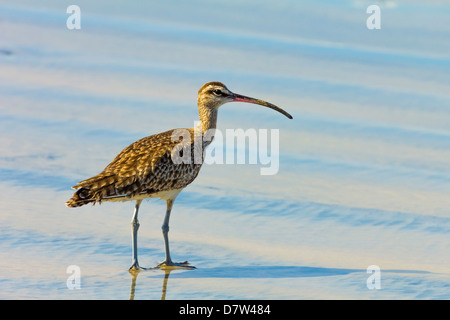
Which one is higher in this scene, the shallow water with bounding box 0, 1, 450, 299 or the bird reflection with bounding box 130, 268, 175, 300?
the shallow water with bounding box 0, 1, 450, 299

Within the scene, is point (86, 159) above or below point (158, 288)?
above

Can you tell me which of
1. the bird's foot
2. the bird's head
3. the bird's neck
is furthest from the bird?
the bird's head

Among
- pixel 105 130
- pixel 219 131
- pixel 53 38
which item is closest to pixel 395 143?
pixel 219 131

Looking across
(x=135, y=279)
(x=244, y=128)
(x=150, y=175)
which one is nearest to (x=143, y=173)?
(x=150, y=175)

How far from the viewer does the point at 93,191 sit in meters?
8.02

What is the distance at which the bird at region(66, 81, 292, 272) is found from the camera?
8.05 meters

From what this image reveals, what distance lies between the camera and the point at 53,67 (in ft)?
45.7

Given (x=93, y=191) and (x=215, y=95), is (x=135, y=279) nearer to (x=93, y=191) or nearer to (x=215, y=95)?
(x=93, y=191)

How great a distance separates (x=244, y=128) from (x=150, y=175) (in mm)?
3598

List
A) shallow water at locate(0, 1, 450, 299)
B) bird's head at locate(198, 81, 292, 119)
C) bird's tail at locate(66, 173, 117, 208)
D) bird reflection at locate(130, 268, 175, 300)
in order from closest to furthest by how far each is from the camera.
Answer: bird reflection at locate(130, 268, 175, 300) → bird's tail at locate(66, 173, 117, 208) → shallow water at locate(0, 1, 450, 299) → bird's head at locate(198, 81, 292, 119)

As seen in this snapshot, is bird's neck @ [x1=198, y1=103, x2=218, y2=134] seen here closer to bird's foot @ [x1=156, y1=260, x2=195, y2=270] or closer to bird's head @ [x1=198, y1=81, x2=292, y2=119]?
bird's head @ [x1=198, y1=81, x2=292, y2=119]
